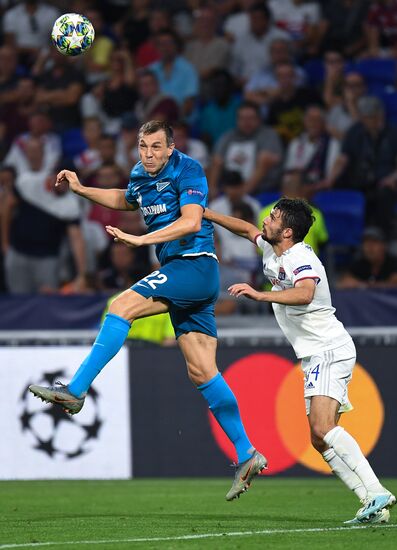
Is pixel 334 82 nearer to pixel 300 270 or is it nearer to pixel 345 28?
pixel 345 28

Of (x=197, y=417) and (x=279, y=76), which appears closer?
(x=197, y=417)

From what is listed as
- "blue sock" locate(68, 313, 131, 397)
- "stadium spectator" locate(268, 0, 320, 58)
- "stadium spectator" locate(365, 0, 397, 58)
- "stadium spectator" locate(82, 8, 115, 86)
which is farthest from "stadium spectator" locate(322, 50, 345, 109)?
"blue sock" locate(68, 313, 131, 397)

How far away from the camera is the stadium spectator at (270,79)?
16.8 m

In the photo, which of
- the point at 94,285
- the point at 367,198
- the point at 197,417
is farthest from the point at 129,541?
the point at 367,198

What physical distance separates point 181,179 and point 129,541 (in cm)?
254

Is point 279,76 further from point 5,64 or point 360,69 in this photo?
point 5,64

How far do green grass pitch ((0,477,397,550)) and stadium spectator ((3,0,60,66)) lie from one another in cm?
881

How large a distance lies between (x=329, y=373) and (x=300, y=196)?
6909 mm

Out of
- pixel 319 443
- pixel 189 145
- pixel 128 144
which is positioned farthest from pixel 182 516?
pixel 128 144

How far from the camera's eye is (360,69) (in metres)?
16.7

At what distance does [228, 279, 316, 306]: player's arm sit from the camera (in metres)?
7.11

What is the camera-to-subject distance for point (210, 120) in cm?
1698

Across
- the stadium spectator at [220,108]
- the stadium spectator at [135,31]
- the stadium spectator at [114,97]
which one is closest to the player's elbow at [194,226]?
the stadium spectator at [220,108]

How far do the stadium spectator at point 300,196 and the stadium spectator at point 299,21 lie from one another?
3.18 m
